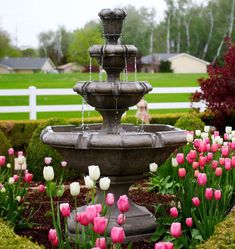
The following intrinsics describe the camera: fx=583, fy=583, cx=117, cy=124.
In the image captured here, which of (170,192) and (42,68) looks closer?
(170,192)

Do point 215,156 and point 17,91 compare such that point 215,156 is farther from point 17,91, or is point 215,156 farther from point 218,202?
point 17,91

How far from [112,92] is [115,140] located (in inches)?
22.8

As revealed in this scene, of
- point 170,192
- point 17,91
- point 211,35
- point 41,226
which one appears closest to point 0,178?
point 41,226

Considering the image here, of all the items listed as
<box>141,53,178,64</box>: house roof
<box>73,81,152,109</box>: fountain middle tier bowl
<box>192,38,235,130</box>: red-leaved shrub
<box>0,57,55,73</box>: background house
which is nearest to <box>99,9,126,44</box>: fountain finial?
<box>73,81,152,109</box>: fountain middle tier bowl

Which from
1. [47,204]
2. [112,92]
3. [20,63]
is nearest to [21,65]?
[20,63]

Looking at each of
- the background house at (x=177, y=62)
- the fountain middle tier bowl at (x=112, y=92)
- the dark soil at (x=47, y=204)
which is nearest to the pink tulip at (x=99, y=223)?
the dark soil at (x=47, y=204)

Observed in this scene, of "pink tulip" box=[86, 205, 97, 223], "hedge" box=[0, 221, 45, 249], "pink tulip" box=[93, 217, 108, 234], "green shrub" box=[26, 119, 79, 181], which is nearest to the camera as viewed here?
"pink tulip" box=[93, 217, 108, 234]

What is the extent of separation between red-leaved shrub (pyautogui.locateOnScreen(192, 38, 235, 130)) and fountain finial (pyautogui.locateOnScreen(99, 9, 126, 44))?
5904 millimetres

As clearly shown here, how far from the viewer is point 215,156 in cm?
650

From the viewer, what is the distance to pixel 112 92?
5.56 m

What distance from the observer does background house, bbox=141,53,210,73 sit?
7420 centimetres

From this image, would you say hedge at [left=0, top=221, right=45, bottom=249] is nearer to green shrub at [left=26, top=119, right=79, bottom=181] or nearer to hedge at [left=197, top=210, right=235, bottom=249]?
hedge at [left=197, top=210, right=235, bottom=249]

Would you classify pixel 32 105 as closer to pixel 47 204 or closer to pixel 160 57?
pixel 47 204

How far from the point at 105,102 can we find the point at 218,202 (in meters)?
1.51
